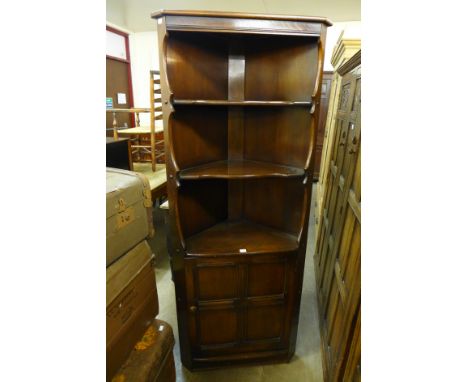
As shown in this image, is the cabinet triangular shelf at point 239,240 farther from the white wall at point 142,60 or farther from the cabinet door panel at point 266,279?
the white wall at point 142,60

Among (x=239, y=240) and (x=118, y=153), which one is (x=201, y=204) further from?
(x=118, y=153)

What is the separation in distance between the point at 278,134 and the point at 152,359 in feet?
3.96

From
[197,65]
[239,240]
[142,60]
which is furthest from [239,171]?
[142,60]

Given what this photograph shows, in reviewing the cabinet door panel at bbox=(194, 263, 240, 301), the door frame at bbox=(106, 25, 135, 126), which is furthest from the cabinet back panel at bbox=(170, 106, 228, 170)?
the door frame at bbox=(106, 25, 135, 126)

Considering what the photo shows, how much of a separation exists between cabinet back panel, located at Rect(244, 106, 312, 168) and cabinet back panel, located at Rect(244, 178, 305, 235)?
0.44ft

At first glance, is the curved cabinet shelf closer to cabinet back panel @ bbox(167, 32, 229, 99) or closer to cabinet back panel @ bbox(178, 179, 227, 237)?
cabinet back panel @ bbox(167, 32, 229, 99)

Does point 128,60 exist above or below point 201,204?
above

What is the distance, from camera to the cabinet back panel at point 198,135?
1.33 m

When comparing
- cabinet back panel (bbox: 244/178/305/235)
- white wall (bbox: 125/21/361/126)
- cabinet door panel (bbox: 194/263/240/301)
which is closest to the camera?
cabinet door panel (bbox: 194/263/240/301)

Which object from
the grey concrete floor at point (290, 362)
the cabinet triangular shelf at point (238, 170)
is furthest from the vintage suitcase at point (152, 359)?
the cabinet triangular shelf at point (238, 170)

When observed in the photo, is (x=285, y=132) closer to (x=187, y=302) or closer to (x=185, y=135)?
(x=185, y=135)

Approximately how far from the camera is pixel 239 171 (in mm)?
1398

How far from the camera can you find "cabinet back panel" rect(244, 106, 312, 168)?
1.39m
